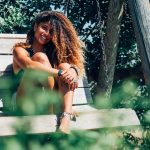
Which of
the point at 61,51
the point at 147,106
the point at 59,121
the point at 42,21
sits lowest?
the point at 59,121

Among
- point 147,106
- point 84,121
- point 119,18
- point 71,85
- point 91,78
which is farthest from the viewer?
point 91,78

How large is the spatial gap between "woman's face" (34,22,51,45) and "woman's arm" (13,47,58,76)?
0.50 ft

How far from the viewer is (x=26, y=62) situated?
109 inches

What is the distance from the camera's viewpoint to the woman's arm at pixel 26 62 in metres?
2.57

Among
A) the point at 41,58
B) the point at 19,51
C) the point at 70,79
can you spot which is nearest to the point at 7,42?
the point at 19,51

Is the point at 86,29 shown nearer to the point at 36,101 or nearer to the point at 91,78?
the point at 91,78

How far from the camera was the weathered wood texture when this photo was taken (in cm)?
398

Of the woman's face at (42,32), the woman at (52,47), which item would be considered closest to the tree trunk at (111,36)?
the woman at (52,47)

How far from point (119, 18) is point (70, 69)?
3.15 metres

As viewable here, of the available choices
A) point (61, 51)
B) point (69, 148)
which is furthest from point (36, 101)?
point (61, 51)

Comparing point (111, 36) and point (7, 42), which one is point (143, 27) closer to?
point (7, 42)

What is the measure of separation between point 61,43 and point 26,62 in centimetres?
43

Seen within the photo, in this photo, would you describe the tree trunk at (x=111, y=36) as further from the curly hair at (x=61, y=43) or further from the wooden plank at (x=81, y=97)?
the curly hair at (x=61, y=43)

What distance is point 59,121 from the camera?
196 centimetres
